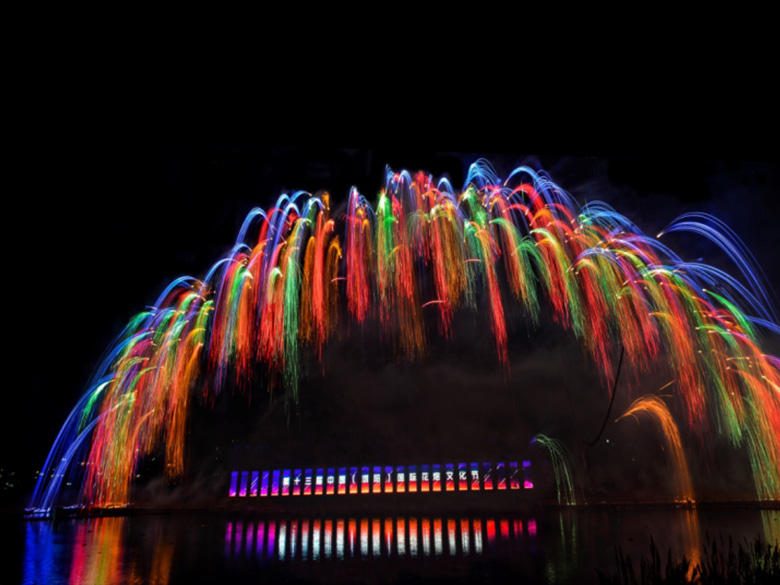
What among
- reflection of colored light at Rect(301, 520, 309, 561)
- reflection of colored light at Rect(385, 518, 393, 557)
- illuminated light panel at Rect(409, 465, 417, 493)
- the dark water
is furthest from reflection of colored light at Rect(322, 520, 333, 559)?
illuminated light panel at Rect(409, 465, 417, 493)

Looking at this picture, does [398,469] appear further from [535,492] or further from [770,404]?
[770,404]

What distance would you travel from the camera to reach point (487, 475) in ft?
109

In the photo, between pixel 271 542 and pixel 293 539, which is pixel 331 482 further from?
pixel 271 542

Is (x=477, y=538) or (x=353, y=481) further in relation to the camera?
(x=353, y=481)

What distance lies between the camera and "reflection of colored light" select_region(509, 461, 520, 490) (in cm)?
3272

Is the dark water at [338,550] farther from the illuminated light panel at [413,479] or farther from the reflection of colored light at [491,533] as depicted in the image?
the illuminated light panel at [413,479]

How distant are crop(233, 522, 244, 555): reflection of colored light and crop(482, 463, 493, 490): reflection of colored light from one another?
1630 cm

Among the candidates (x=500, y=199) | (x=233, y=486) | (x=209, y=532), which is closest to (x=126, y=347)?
(x=209, y=532)

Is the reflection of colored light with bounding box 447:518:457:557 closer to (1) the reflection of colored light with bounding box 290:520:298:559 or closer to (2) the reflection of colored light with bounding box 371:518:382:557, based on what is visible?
(2) the reflection of colored light with bounding box 371:518:382:557

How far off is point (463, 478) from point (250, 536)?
56.5 feet

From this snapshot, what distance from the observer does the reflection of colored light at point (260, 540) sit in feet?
52.1

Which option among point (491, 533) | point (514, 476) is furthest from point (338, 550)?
point (514, 476)

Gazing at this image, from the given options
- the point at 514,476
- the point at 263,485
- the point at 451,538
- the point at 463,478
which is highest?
the point at 514,476

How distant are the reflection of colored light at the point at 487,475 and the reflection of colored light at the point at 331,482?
34.9 feet
